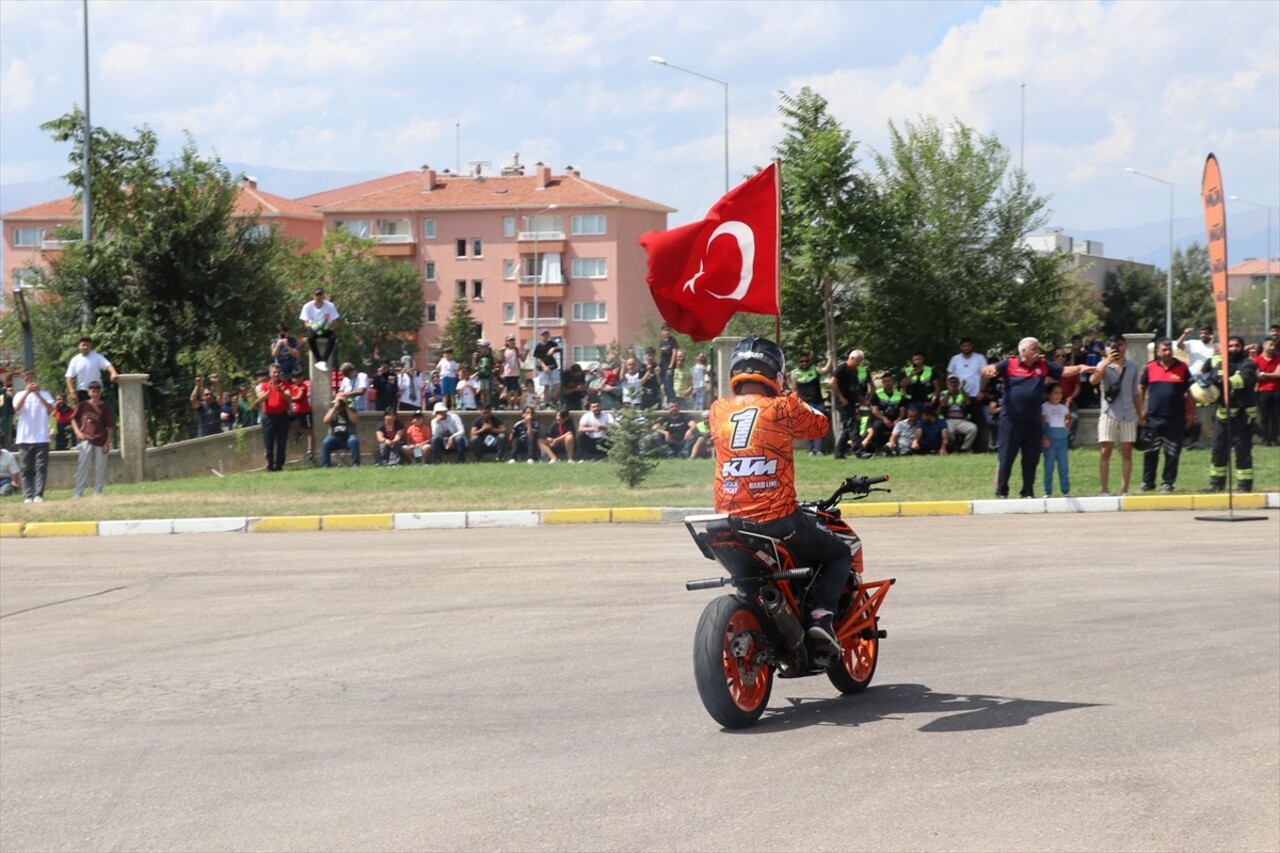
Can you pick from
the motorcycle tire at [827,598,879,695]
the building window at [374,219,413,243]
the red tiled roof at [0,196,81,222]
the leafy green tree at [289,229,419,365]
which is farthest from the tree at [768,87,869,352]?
the red tiled roof at [0,196,81,222]

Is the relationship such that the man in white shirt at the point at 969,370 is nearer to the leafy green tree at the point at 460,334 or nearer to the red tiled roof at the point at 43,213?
the leafy green tree at the point at 460,334

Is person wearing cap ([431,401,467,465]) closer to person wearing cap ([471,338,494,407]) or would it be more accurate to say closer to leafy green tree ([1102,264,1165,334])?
person wearing cap ([471,338,494,407])

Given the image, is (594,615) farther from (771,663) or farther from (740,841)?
(740,841)

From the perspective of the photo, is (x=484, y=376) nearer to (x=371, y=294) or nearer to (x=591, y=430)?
(x=591, y=430)

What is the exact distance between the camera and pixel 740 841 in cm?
583

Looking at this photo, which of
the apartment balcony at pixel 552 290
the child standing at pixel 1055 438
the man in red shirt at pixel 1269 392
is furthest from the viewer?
the apartment balcony at pixel 552 290

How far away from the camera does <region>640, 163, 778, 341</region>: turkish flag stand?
1173 centimetres

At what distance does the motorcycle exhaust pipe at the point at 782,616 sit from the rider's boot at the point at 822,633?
0.07 meters

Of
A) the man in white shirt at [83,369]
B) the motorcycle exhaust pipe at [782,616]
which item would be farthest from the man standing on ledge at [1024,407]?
the man in white shirt at [83,369]

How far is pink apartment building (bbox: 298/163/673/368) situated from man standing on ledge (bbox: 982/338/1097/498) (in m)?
90.7

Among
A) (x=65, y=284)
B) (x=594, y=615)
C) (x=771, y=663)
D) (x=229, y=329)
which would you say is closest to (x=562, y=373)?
(x=229, y=329)

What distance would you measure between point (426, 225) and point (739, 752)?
368 ft

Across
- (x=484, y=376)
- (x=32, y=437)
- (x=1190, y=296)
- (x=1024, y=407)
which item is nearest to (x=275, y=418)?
(x=32, y=437)

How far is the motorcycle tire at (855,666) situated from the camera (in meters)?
8.23
